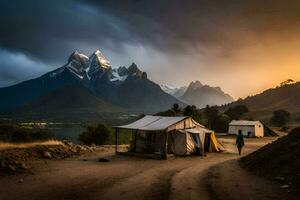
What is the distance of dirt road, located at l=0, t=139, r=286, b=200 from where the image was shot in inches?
651

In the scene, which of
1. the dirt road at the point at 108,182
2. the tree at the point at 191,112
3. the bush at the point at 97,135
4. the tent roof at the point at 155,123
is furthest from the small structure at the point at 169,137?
the bush at the point at 97,135

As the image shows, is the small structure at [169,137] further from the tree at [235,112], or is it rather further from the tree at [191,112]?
the tree at [235,112]

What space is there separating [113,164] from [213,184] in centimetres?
1120

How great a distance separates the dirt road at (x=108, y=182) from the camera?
16.5 m

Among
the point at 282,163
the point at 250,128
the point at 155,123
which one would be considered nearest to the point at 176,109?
the point at 250,128

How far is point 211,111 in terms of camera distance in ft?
404

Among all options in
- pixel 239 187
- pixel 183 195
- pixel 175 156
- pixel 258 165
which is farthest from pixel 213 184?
pixel 175 156

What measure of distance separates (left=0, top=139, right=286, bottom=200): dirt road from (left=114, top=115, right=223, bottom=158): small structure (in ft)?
27.5

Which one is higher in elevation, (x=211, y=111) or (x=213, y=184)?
(x=211, y=111)

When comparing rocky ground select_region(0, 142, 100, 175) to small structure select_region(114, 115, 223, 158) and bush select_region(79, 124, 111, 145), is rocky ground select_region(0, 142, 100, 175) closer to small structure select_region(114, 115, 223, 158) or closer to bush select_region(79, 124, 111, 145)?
small structure select_region(114, 115, 223, 158)

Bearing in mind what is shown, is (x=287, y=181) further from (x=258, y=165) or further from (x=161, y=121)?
(x=161, y=121)

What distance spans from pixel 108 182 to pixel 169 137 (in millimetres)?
16619

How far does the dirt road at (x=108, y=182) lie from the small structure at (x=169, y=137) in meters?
8.38

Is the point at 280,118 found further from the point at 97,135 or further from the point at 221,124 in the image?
the point at 97,135
